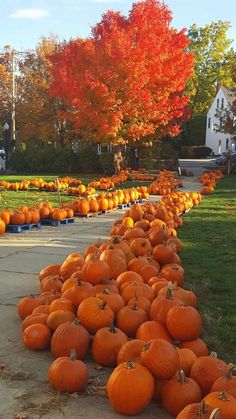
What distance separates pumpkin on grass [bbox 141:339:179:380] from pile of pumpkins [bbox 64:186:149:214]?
822 cm

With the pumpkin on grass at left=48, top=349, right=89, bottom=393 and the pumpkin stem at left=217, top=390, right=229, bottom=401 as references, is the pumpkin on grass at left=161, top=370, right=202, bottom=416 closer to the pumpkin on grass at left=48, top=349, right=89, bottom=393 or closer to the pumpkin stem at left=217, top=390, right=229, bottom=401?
the pumpkin stem at left=217, top=390, right=229, bottom=401

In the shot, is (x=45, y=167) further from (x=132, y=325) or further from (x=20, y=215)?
(x=132, y=325)

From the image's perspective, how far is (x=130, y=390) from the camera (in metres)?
2.93

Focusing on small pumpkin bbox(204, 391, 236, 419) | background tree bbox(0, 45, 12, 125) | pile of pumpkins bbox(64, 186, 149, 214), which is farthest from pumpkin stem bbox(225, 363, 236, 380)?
background tree bbox(0, 45, 12, 125)

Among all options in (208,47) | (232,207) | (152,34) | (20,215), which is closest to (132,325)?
(20,215)

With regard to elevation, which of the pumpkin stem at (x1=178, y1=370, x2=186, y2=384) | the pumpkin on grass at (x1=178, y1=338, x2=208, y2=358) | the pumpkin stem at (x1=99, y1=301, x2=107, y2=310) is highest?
the pumpkin stem at (x1=99, y1=301, x2=107, y2=310)

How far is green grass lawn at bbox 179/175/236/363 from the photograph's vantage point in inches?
168

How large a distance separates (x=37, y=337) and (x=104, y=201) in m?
8.33

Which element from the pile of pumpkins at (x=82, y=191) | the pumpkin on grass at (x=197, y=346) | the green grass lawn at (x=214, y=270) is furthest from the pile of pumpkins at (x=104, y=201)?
the pumpkin on grass at (x=197, y=346)

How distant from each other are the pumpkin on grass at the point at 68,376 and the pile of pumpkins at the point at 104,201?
8130 millimetres

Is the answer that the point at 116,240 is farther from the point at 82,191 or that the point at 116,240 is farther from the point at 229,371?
the point at 82,191

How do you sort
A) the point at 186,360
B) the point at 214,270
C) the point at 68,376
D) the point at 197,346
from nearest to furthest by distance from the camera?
the point at 68,376
the point at 186,360
the point at 197,346
the point at 214,270

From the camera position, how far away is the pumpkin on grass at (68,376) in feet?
10.4

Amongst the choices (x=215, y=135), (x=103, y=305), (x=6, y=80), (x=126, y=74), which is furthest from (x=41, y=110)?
(x=215, y=135)
